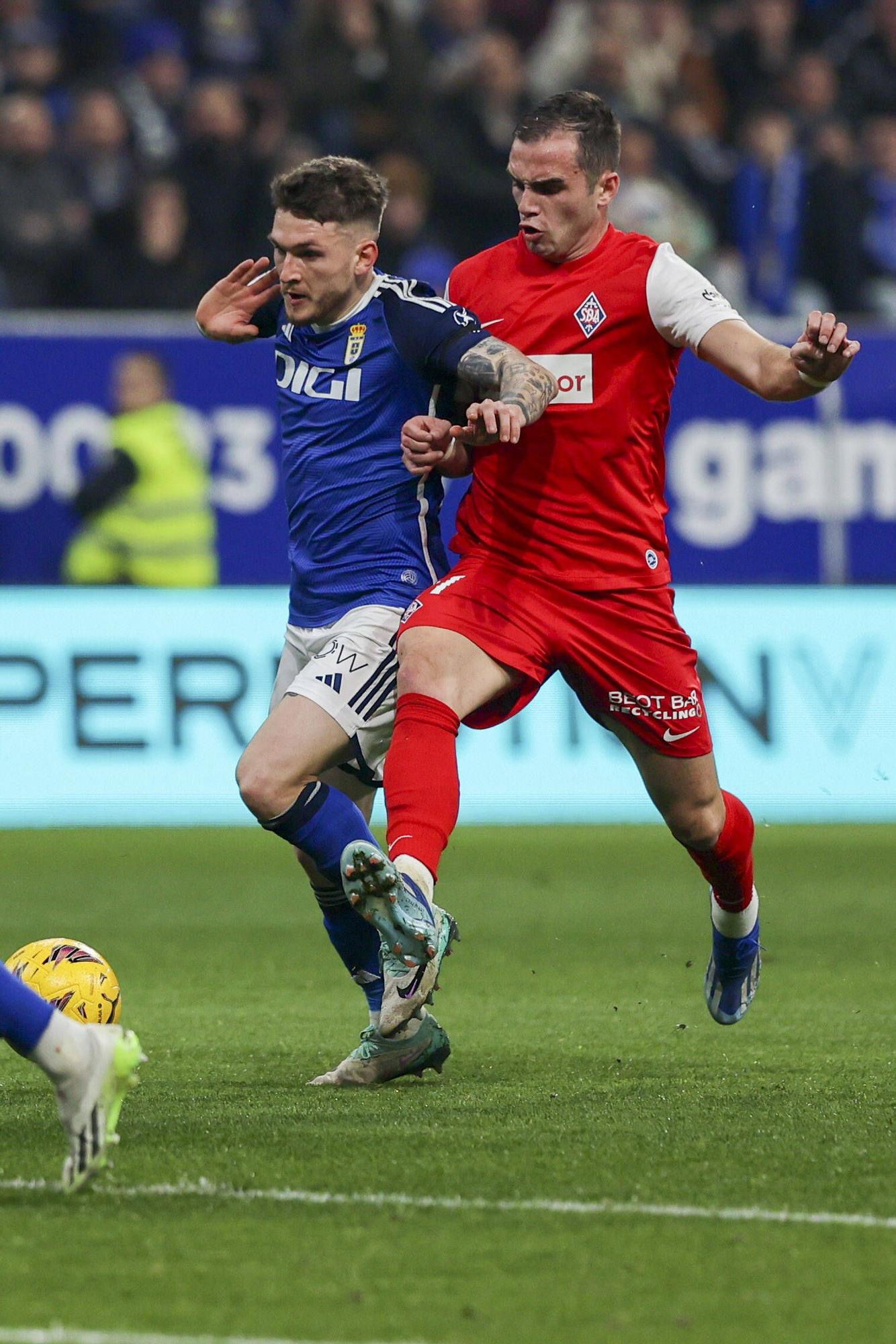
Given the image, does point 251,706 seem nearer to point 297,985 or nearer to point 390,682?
point 297,985

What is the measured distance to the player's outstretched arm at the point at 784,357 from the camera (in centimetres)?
534

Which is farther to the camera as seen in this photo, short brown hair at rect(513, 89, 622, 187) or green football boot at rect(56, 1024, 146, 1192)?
short brown hair at rect(513, 89, 622, 187)

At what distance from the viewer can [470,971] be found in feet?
26.7

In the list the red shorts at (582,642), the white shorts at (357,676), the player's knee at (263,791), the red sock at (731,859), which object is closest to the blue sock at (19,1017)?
the player's knee at (263,791)

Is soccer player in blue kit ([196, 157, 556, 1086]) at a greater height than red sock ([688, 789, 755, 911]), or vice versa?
soccer player in blue kit ([196, 157, 556, 1086])

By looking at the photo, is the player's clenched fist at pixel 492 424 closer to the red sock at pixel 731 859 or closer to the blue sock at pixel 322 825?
the blue sock at pixel 322 825

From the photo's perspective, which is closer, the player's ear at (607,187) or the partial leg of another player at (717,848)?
the player's ear at (607,187)

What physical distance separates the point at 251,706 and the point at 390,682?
5.74 metres

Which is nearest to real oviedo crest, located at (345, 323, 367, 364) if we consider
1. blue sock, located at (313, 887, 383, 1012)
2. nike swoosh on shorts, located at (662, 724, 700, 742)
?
nike swoosh on shorts, located at (662, 724, 700, 742)

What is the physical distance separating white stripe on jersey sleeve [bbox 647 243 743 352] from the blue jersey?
0.53 m

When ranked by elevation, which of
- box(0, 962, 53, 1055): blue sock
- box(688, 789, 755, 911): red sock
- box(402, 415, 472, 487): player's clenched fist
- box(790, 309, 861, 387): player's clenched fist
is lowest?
box(688, 789, 755, 911): red sock

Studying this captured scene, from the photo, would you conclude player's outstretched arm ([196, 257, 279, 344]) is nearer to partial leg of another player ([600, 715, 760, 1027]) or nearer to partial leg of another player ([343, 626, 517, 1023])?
partial leg of another player ([343, 626, 517, 1023])

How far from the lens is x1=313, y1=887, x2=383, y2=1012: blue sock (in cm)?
614

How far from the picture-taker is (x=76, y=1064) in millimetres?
4320
